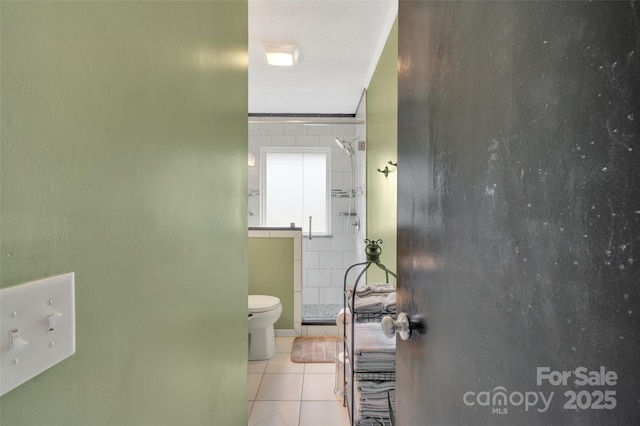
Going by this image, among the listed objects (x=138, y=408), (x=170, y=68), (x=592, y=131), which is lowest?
(x=138, y=408)

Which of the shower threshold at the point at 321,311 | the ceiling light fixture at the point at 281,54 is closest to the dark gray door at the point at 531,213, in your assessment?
the ceiling light fixture at the point at 281,54

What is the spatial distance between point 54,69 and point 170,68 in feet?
1.15

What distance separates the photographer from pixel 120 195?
60cm

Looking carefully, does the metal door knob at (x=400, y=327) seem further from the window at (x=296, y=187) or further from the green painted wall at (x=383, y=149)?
the window at (x=296, y=187)

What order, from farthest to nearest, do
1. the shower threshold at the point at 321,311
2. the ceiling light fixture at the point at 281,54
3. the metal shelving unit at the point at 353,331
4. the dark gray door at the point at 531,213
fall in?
1. the shower threshold at the point at 321,311
2. the ceiling light fixture at the point at 281,54
3. the metal shelving unit at the point at 353,331
4. the dark gray door at the point at 531,213

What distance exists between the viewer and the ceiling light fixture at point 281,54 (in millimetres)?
2453

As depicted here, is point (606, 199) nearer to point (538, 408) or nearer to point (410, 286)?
point (538, 408)

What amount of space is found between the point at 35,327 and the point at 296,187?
4.05m

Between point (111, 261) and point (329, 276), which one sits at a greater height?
point (111, 261)

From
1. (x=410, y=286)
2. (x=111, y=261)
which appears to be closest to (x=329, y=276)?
(x=410, y=286)

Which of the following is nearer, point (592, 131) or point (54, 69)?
point (592, 131)

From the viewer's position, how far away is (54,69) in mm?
452

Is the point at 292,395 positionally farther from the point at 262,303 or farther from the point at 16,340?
the point at 16,340

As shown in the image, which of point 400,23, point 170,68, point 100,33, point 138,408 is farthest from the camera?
point 400,23
